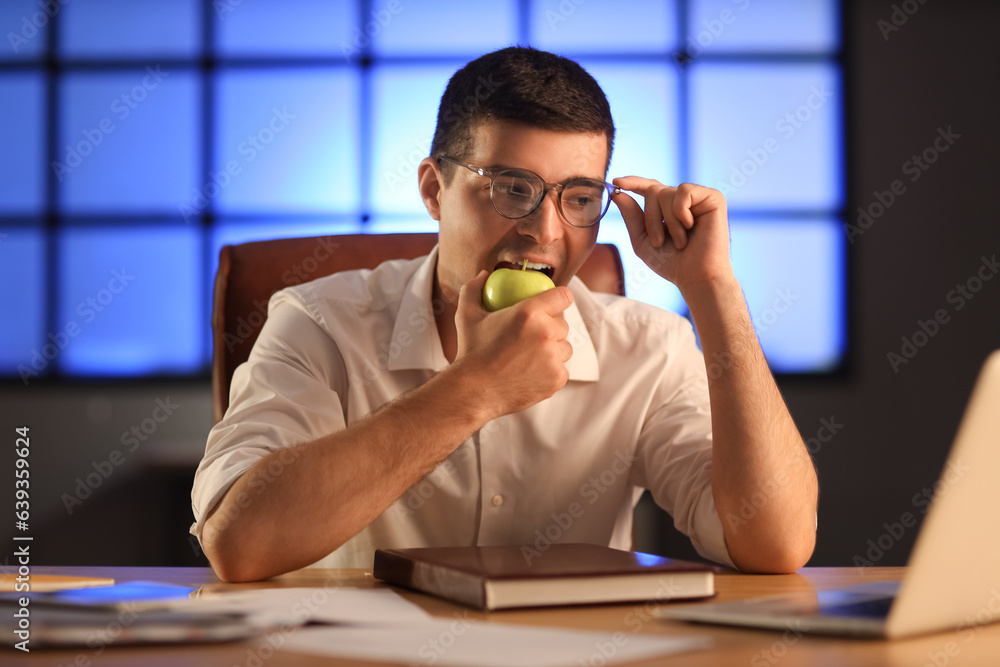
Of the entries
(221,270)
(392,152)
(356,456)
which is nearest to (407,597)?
(356,456)

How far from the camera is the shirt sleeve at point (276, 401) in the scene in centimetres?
107

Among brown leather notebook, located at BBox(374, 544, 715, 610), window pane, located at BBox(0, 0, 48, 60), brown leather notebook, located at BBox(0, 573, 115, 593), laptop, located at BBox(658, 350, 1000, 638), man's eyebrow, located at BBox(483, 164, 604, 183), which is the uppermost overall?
window pane, located at BBox(0, 0, 48, 60)

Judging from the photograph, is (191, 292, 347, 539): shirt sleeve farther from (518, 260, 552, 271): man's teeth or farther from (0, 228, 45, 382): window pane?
(0, 228, 45, 382): window pane

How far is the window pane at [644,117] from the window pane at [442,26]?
44 centimetres

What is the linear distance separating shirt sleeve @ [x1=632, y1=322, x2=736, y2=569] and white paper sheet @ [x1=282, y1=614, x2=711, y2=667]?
0.58 metres

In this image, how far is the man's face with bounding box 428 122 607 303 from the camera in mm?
1319

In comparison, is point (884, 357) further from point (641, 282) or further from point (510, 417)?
point (510, 417)

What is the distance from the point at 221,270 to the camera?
1.60 metres

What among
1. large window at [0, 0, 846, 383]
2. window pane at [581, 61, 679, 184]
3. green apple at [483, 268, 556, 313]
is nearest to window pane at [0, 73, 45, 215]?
large window at [0, 0, 846, 383]

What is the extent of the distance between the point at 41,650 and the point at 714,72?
3.57m

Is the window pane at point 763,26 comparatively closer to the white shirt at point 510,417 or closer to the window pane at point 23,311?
the white shirt at point 510,417

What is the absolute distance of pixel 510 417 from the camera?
1415 mm

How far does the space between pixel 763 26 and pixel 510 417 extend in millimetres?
2930

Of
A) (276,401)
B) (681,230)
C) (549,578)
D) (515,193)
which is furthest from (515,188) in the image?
(549,578)
